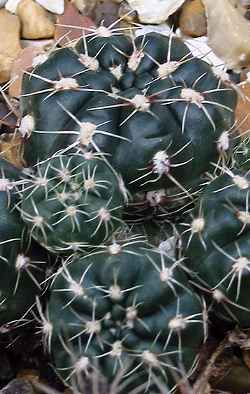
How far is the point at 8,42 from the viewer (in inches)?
142

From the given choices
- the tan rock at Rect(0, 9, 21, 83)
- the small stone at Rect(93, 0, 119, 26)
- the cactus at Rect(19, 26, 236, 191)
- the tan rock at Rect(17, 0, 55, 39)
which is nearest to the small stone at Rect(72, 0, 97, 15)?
the small stone at Rect(93, 0, 119, 26)

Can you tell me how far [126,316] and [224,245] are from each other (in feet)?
0.98

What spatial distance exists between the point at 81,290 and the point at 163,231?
499mm

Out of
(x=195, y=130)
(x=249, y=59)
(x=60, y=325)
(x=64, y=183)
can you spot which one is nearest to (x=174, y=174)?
(x=195, y=130)

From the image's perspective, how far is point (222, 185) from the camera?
238 centimetres

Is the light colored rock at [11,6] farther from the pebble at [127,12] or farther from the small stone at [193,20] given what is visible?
the small stone at [193,20]

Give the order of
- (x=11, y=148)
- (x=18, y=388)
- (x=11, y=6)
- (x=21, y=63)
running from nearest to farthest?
(x=18, y=388) < (x=11, y=148) < (x=21, y=63) < (x=11, y=6)

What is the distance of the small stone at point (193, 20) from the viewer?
3.75 metres

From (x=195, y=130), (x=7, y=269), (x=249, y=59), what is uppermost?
(x=195, y=130)

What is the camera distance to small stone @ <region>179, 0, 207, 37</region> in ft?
12.3

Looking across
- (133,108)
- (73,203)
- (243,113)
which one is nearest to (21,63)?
(243,113)

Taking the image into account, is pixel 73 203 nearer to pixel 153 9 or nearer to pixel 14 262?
pixel 14 262

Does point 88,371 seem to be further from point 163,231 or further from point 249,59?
point 249,59

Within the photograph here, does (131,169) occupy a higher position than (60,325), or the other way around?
(131,169)
